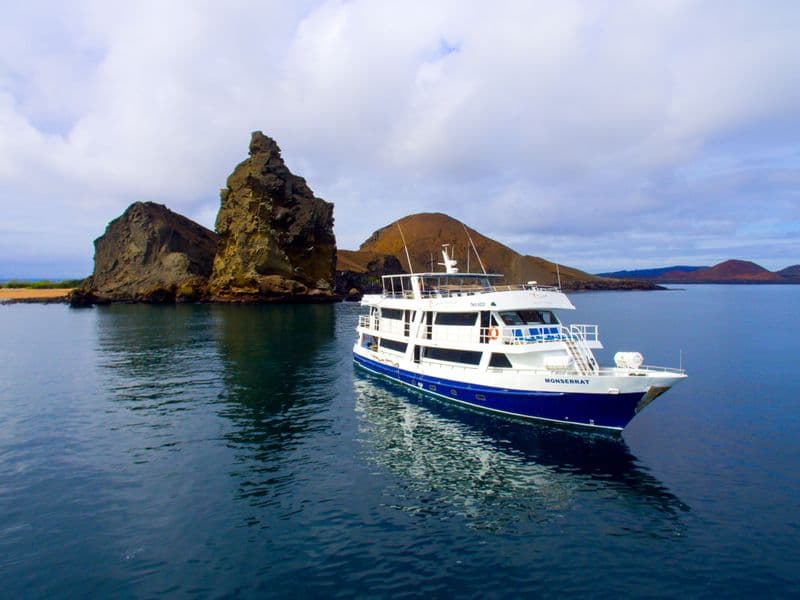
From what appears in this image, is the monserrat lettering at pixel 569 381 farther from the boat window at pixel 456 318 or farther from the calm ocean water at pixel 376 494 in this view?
the boat window at pixel 456 318

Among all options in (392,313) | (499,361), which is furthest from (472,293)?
(392,313)

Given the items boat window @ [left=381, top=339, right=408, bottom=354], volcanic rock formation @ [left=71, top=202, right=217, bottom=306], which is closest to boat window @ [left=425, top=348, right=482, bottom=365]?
boat window @ [left=381, top=339, right=408, bottom=354]

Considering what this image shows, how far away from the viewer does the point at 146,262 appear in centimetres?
13350

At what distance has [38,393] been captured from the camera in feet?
A: 109

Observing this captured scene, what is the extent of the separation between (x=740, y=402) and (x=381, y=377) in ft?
78.9

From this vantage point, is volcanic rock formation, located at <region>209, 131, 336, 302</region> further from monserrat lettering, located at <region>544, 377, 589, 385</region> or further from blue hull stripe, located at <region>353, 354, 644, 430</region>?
monserrat lettering, located at <region>544, 377, 589, 385</region>

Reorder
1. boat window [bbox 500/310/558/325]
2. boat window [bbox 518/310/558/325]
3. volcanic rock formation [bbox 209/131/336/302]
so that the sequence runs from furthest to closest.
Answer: volcanic rock formation [bbox 209/131/336/302], boat window [bbox 518/310/558/325], boat window [bbox 500/310/558/325]

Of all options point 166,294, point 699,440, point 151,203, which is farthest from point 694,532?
point 151,203

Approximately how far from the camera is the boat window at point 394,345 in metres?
35.3

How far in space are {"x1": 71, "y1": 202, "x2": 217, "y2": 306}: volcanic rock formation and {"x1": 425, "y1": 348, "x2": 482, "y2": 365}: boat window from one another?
10530cm

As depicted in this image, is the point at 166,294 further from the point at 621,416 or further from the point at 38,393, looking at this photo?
the point at 621,416

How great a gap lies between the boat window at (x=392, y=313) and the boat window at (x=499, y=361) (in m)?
10.2

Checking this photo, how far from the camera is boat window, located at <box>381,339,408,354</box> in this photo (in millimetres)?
35344

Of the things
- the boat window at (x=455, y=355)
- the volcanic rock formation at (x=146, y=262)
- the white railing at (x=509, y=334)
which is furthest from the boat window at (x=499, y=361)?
the volcanic rock formation at (x=146, y=262)
